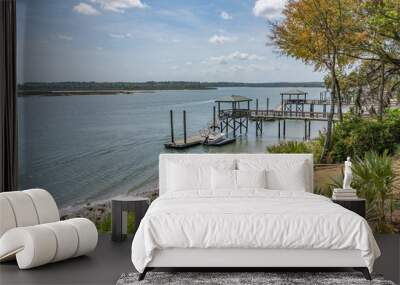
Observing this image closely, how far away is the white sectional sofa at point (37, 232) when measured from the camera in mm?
5691

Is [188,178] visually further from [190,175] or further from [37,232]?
[37,232]

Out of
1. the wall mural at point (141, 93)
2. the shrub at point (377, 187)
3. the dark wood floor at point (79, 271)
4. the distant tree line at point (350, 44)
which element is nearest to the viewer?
the dark wood floor at point (79, 271)

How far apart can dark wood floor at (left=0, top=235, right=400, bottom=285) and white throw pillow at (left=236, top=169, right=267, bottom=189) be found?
4.61 ft

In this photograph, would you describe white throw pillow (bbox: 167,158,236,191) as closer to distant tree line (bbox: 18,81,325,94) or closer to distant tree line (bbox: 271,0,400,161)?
distant tree line (bbox: 18,81,325,94)

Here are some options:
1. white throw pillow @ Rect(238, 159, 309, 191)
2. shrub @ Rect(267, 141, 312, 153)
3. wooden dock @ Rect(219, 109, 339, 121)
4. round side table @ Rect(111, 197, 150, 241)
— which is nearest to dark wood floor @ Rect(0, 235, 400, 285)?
round side table @ Rect(111, 197, 150, 241)

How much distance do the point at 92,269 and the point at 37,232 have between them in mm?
589

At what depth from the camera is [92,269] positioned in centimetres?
580

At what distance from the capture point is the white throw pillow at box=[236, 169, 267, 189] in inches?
277

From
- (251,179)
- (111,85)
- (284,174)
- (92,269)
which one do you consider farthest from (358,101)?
(92,269)

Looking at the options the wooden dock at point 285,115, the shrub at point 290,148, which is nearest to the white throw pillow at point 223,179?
the shrub at point 290,148

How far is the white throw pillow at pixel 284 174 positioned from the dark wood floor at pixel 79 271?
177cm

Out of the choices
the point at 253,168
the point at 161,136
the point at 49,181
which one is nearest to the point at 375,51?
the point at 253,168

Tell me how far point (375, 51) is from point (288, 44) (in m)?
1.09

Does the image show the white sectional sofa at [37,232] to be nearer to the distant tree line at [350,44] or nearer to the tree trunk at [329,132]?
the tree trunk at [329,132]
